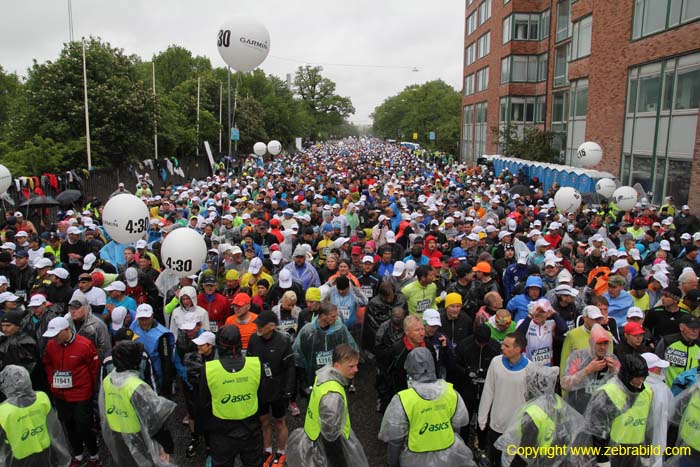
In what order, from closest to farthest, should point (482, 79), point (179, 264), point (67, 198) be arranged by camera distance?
point (179, 264) → point (67, 198) → point (482, 79)

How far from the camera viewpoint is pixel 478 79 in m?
49.3

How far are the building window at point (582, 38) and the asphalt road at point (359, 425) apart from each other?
23.7 m

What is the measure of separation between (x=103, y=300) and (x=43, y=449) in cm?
233

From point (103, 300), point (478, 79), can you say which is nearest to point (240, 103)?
point (478, 79)

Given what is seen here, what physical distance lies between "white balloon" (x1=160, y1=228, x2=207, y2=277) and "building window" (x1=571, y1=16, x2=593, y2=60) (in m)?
23.9

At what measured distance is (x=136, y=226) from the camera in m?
8.46

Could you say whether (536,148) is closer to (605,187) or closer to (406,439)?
(605,187)

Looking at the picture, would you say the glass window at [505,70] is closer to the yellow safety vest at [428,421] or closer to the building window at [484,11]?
the building window at [484,11]

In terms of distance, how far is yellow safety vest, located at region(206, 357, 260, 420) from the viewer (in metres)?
4.20

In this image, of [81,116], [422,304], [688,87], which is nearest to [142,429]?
[422,304]

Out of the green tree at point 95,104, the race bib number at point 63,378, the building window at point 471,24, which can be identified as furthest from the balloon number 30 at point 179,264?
the building window at point 471,24

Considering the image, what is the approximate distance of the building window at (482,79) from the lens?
46250 mm

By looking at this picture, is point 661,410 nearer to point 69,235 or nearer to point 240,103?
→ point 69,235

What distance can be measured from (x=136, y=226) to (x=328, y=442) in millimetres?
6001
